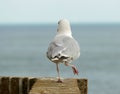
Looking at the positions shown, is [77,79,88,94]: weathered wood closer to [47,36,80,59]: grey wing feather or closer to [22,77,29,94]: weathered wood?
[47,36,80,59]: grey wing feather

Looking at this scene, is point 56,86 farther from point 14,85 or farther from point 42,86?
point 14,85

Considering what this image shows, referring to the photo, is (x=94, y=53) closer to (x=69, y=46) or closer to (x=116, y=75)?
(x=116, y=75)

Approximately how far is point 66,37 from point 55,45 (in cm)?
39

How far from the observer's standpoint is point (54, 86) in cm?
753

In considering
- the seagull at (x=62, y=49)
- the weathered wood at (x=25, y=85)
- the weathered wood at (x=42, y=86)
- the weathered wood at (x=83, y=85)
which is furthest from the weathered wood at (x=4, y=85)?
the weathered wood at (x=83, y=85)

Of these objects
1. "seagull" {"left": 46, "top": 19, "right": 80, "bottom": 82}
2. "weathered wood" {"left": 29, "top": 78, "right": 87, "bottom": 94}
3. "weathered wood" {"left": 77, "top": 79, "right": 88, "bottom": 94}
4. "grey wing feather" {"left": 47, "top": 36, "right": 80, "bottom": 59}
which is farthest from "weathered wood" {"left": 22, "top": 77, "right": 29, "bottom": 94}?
"weathered wood" {"left": 77, "top": 79, "right": 88, "bottom": 94}

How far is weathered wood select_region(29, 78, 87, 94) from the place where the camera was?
6961mm

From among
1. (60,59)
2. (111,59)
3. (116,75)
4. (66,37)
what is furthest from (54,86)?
(111,59)

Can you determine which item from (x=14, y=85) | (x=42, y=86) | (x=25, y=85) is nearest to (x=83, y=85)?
(x=42, y=86)

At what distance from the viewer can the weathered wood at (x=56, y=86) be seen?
6.96 meters

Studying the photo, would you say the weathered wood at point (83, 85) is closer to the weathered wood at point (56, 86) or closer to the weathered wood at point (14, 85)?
the weathered wood at point (56, 86)

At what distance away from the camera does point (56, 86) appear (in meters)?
7.50

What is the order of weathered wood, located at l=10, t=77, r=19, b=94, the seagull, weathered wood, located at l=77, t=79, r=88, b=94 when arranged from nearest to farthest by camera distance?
1. the seagull
2. weathered wood, located at l=77, t=79, r=88, b=94
3. weathered wood, located at l=10, t=77, r=19, b=94

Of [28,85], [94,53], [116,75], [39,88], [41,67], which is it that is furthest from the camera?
[94,53]
